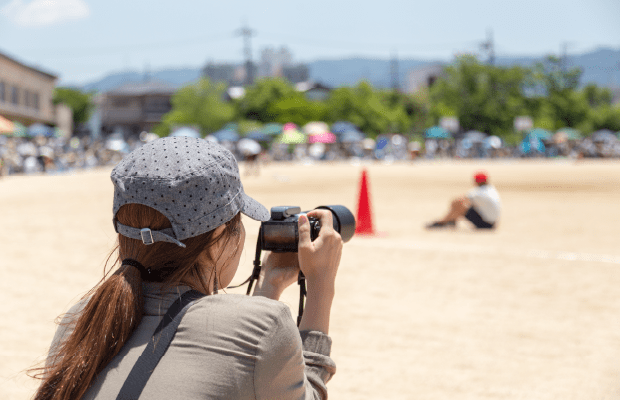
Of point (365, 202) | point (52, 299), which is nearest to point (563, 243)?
point (365, 202)

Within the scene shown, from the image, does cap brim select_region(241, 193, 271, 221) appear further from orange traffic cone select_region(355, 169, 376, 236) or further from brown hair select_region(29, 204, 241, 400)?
orange traffic cone select_region(355, 169, 376, 236)

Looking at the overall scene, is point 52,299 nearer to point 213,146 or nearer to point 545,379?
point 545,379

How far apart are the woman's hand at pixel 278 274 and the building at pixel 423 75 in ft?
304

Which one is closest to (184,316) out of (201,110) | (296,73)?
(201,110)

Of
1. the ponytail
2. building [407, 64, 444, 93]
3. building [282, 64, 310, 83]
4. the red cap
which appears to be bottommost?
the ponytail

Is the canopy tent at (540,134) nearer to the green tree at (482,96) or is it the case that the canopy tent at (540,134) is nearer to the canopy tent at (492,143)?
the canopy tent at (492,143)

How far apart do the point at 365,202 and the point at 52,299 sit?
448 cm

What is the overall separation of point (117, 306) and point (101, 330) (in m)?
0.05

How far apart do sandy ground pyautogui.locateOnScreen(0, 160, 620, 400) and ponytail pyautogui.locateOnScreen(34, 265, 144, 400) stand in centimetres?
212

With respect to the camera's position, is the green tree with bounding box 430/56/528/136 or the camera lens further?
the green tree with bounding box 430/56/528/136

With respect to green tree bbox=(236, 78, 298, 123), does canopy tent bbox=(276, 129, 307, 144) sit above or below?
below

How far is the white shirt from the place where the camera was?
8.56 m

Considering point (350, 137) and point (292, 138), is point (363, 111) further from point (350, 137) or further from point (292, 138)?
point (292, 138)

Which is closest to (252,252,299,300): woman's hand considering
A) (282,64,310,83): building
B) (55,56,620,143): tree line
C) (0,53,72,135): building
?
(0,53,72,135): building
